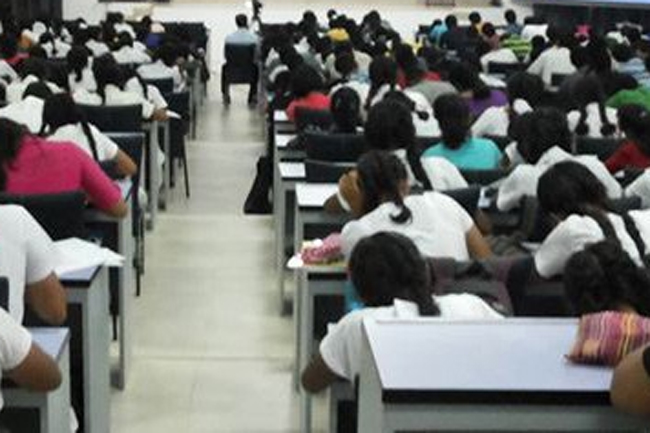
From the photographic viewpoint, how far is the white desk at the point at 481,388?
2.17 m

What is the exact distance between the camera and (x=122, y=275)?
4680 millimetres

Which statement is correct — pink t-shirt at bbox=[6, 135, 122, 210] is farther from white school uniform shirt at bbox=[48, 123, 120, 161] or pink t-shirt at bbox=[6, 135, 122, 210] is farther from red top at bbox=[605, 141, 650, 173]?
red top at bbox=[605, 141, 650, 173]

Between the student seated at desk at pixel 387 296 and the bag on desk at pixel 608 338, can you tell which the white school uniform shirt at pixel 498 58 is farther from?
the bag on desk at pixel 608 338

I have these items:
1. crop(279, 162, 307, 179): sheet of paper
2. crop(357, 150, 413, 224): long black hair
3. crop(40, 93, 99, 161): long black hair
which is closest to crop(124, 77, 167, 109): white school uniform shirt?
crop(279, 162, 307, 179): sheet of paper

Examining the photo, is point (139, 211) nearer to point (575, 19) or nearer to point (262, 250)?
point (262, 250)

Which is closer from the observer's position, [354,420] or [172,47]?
[354,420]

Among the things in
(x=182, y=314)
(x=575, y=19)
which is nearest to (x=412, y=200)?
(x=182, y=314)

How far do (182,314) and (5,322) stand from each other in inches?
130

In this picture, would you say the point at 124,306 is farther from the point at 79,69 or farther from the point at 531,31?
the point at 531,31

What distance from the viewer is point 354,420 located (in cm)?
338

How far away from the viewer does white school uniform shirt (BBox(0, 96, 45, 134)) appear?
600 cm

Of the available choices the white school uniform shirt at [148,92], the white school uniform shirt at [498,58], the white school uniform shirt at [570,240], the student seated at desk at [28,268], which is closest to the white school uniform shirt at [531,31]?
the white school uniform shirt at [498,58]

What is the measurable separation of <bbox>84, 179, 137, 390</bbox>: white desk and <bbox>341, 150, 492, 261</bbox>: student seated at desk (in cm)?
123

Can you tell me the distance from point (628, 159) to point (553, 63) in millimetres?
5990
